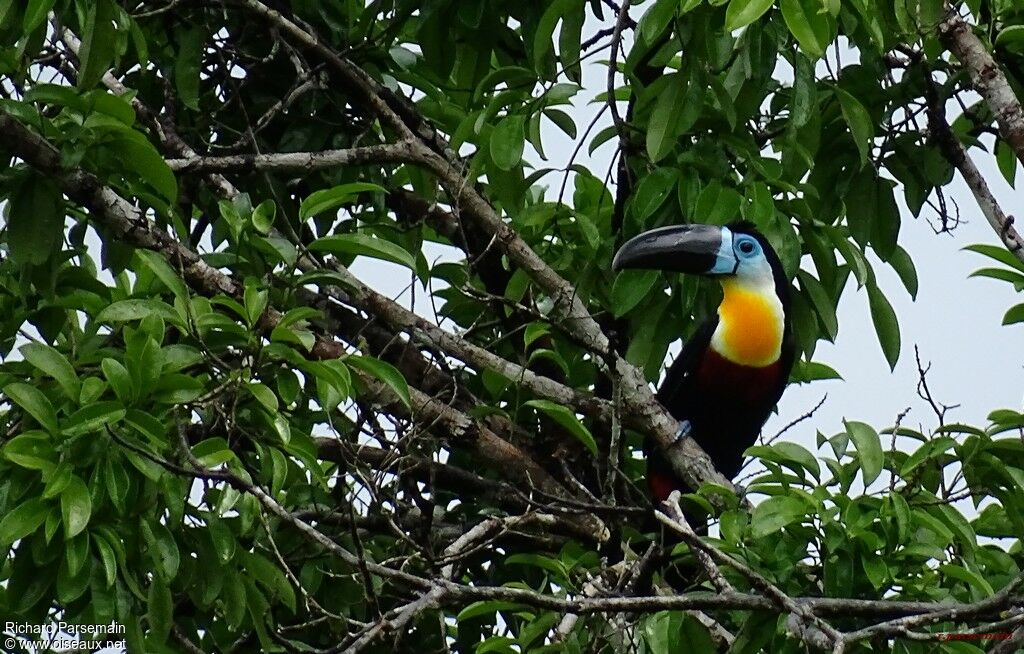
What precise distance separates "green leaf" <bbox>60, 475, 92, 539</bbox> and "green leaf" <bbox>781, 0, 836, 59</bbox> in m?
1.47

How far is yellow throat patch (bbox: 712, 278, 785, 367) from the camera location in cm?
461

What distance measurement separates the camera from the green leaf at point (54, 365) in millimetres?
2822

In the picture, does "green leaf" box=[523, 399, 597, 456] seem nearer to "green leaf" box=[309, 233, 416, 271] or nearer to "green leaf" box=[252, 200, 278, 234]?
"green leaf" box=[309, 233, 416, 271]

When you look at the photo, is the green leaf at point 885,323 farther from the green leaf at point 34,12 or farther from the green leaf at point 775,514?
the green leaf at point 34,12

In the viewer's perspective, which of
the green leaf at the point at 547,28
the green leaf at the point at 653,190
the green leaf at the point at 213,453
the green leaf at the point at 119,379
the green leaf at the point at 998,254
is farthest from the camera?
the green leaf at the point at 653,190

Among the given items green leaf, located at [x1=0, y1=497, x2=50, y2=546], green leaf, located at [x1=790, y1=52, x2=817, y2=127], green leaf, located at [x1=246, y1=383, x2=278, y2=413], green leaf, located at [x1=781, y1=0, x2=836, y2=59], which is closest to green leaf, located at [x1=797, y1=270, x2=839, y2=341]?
green leaf, located at [x1=790, y1=52, x2=817, y2=127]

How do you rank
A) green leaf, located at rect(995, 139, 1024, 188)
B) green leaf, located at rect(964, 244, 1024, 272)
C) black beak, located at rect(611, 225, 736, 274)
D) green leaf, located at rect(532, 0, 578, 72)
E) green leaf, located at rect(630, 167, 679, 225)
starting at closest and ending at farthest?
1. green leaf, located at rect(532, 0, 578, 72)
2. green leaf, located at rect(964, 244, 1024, 272)
3. green leaf, located at rect(630, 167, 679, 225)
4. black beak, located at rect(611, 225, 736, 274)
5. green leaf, located at rect(995, 139, 1024, 188)

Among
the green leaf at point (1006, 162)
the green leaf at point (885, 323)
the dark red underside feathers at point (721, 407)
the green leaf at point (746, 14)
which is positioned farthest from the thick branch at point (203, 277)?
the green leaf at point (1006, 162)

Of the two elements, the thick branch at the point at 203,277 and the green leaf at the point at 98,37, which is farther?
the thick branch at the point at 203,277

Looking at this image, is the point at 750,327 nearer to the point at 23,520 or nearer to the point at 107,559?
the point at 107,559

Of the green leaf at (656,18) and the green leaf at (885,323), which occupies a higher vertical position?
the green leaf at (656,18)

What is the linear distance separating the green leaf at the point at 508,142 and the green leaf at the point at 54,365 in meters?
1.07

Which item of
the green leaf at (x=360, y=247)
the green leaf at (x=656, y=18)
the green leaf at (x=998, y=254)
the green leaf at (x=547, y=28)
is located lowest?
the green leaf at (x=998, y=254)

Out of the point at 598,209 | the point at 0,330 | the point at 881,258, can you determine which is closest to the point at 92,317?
the point at 0,330
